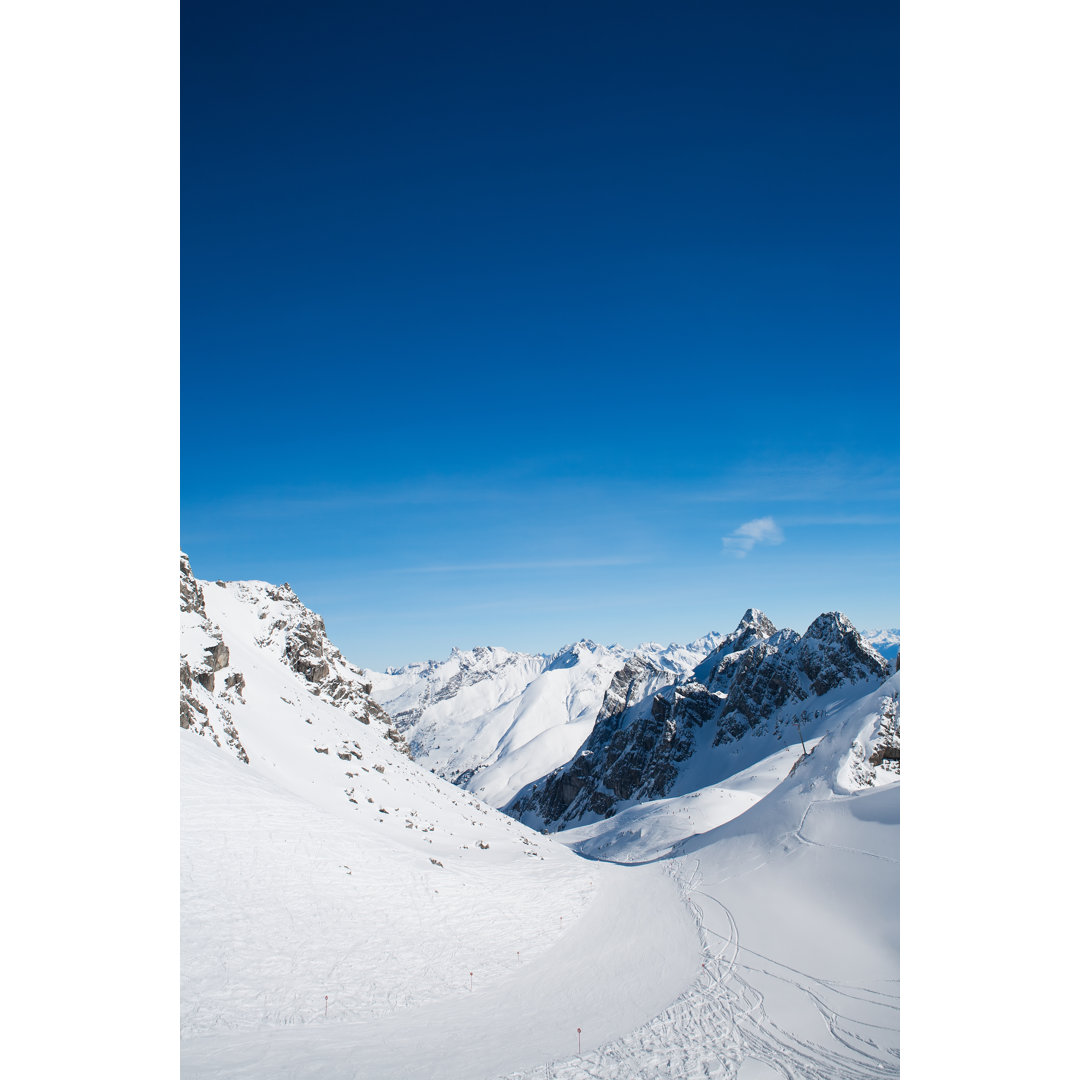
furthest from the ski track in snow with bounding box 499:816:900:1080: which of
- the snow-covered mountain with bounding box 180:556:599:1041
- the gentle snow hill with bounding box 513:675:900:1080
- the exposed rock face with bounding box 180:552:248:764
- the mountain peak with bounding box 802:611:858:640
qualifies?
the mountain peak with bounding box 802:611:858:640

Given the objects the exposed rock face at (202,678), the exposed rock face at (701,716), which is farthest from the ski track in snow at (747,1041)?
the exposed rock face at (701,716)

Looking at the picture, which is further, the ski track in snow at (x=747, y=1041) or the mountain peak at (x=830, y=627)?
the mountain peak at (x=830, y=627)

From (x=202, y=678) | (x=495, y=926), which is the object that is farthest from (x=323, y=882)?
(x=202, y=678)

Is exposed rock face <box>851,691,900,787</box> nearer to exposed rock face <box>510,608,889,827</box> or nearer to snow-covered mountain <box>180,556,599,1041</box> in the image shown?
snow-covered mountain <box>180,556,599,1041</box>

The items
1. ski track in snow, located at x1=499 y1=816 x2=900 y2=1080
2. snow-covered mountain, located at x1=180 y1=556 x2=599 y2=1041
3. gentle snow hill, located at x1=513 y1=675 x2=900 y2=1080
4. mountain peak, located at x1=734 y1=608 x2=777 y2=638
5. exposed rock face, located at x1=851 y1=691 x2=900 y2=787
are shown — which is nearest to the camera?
ski track in snow, located at x1=499 y1=816 x2=900 y2=1080

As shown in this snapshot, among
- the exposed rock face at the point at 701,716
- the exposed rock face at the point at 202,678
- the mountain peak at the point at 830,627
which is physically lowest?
the exposed rock face at the point at 701,716

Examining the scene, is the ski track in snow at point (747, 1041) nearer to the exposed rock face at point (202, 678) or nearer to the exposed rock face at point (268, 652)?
the exposed rock face at point (202, 678)

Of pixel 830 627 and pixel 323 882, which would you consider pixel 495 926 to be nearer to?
pixel 323 882

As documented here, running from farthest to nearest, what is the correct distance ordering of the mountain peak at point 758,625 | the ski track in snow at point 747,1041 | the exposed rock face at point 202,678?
the mountain peak at point 758,625
the exposed rock face at point 202,678
the ski track in snow at point 747,1041
